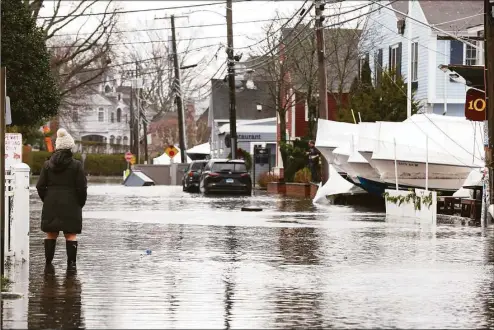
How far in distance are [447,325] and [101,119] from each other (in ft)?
462

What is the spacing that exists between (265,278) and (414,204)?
1609cm

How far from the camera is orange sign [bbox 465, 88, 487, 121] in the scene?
1070 inches

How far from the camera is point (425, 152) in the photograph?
34.3 meters

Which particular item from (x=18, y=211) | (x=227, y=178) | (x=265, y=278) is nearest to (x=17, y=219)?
(x=18, y=211)

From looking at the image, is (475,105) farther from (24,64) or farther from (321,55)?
(321,55)

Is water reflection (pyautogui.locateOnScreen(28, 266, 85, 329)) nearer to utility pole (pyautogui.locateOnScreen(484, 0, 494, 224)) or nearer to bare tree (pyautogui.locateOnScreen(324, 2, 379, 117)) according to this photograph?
utility pole (pyautogui.locateOnScreen(484, 0, 494, 224))

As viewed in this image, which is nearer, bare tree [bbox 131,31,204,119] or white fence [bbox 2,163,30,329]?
white fence [bbox 2,163,30,329]

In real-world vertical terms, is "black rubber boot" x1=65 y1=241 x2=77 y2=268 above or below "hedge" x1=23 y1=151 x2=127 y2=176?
below

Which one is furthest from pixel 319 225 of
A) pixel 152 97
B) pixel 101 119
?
pixel 101 119

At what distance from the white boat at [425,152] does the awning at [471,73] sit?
5405mm

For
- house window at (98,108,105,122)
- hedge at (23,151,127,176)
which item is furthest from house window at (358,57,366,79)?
house window at (98,108,105,122)

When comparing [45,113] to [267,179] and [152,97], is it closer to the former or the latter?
[267,179]

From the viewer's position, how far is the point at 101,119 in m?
150

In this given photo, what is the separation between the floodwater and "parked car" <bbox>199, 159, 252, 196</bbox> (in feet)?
77.7
